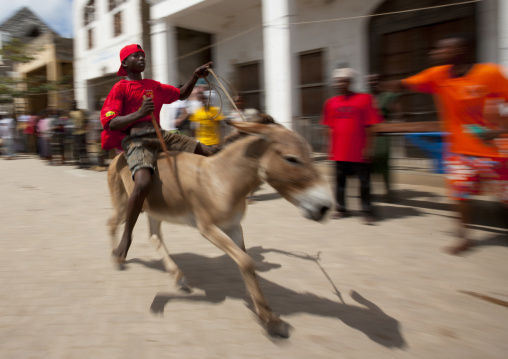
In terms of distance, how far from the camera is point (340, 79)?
477 centimetres

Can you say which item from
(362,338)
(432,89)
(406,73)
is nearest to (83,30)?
(406,73)

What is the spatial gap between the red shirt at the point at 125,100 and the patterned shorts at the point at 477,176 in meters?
2.70

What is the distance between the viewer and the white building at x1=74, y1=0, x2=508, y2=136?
7883 mm

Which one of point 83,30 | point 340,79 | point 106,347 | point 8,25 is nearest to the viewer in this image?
point 106,347

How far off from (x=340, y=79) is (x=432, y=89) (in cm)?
127

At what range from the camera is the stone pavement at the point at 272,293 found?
2244 millimetres

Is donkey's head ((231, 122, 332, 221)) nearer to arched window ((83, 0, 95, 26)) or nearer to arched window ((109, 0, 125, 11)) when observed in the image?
arched window ((109, 0, 125, 11))

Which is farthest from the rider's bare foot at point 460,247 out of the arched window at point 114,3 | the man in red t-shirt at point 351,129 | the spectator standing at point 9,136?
the spectator standing at point 9,136

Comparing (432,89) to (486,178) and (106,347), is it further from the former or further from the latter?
(106,347)

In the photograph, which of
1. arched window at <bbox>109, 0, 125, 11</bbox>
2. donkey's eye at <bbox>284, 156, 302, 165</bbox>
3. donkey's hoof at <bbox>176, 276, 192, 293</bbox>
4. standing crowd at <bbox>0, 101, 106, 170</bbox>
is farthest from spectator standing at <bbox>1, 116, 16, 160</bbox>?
donkey's eye at <bbox>284, 156, 302, 165</bbox>

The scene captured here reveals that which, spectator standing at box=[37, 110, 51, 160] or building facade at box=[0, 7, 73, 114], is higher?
building facade at box=[0, 7, 73, 114]

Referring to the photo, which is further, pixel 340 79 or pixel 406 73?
pixel 406 73

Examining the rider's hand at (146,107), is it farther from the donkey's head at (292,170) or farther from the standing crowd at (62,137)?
the standing crowd at (62,137)

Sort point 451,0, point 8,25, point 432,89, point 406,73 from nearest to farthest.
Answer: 1. point 432,89
2. point 451,0
3. point 406,73
4. point 8,25
